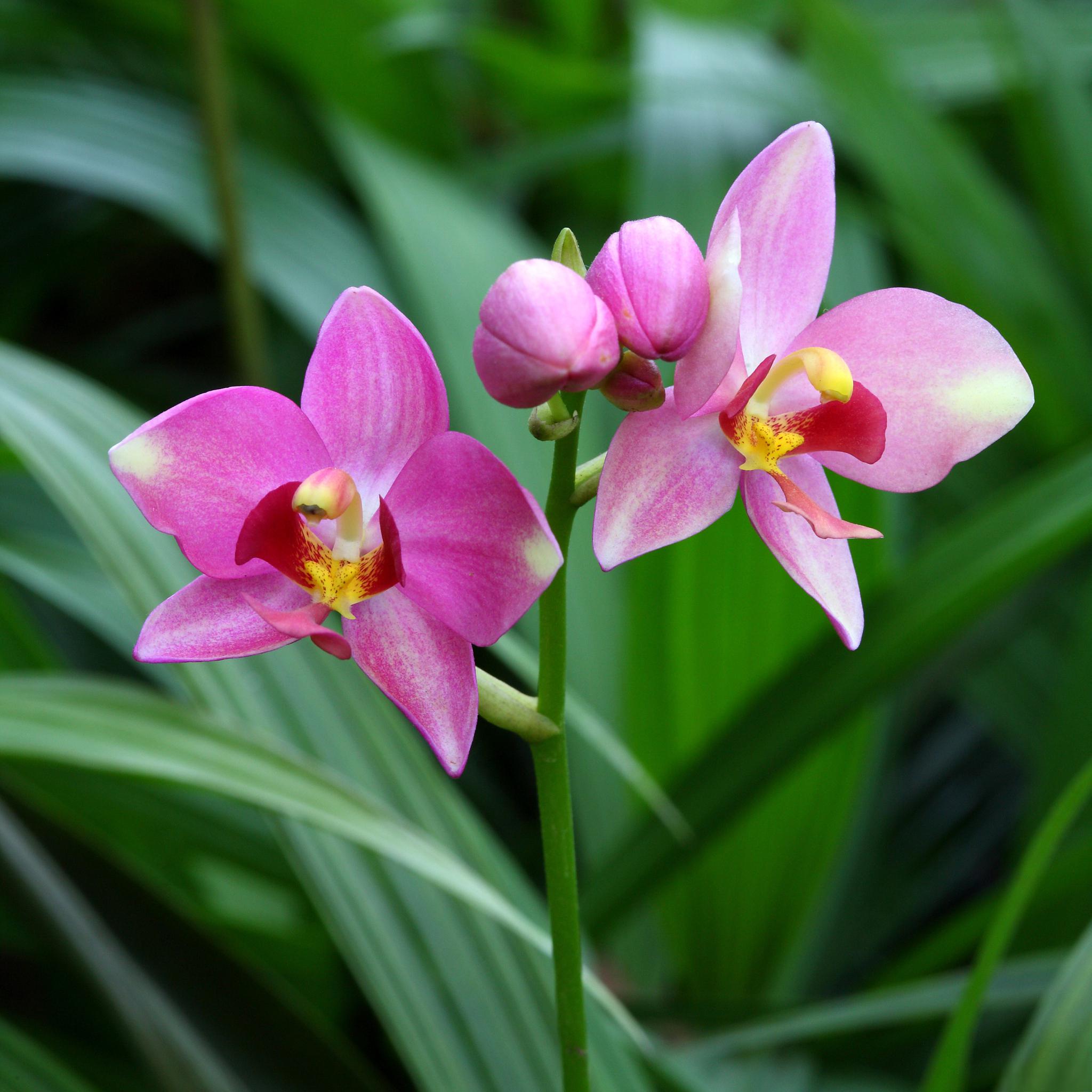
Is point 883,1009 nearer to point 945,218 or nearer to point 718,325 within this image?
point 718,325

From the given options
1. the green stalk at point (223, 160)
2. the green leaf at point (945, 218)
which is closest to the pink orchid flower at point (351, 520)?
the green stalk at point (223, 160)

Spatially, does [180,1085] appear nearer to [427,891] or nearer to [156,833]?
[427,891]

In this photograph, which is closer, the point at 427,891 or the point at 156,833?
the point at 427,891

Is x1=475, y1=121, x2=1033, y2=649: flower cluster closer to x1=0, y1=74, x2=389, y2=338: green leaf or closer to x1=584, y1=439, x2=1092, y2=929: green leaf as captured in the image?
x1=584, y1=439, x2=1092, y2=929: green leaf

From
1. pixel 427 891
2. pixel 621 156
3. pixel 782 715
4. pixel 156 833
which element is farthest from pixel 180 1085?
pixel 621 156

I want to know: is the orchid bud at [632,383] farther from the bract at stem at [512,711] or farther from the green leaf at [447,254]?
the green leaf at [447,254]

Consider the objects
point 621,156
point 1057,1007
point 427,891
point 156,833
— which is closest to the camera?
point 1057,1007

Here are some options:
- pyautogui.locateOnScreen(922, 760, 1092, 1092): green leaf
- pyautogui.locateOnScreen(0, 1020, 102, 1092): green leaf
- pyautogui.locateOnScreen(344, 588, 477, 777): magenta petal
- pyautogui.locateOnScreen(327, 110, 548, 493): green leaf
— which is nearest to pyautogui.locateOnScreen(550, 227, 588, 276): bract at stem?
pyautogui.locateOnScreen(344, 588, 477, 777): magenta petal
